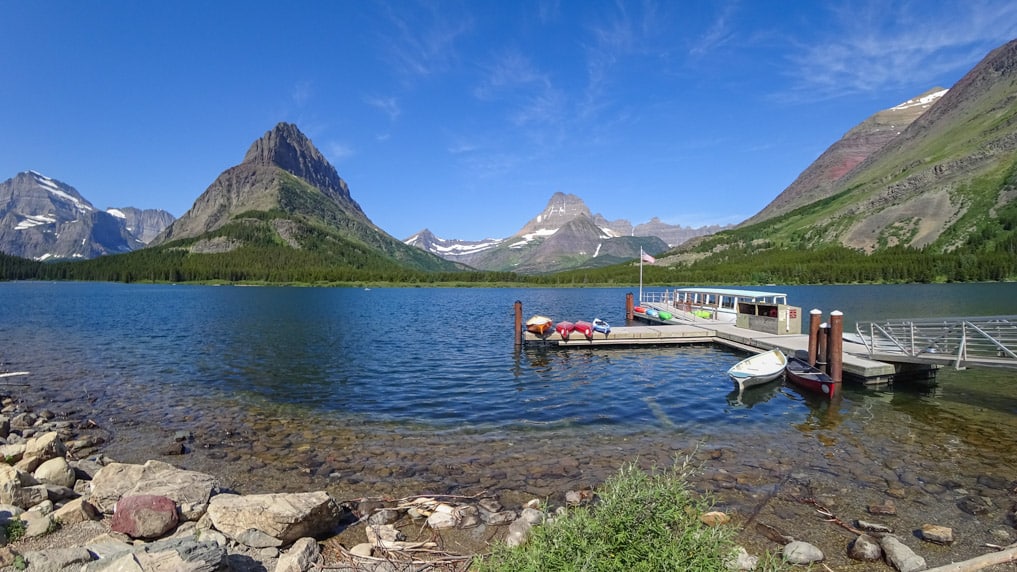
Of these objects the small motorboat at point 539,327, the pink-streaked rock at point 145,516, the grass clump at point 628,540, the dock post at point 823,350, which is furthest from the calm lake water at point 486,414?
the grass clump at point 628,540

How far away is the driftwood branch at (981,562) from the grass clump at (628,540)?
14.5ft

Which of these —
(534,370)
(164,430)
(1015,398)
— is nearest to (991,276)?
(1015,398)

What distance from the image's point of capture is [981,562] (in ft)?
29.4

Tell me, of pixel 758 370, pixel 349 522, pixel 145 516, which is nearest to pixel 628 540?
pixel 349 522

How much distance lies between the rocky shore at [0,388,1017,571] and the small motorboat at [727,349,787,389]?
13.5 m

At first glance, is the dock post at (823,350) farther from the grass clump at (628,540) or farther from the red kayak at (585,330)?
the grass clump at (628,540)

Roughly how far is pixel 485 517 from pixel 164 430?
1747 cm

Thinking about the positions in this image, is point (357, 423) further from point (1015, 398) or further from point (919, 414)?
point (1015, 398)

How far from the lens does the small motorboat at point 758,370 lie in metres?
29.7

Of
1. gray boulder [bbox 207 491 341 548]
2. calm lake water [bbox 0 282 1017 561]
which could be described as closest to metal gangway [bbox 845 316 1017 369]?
calm lake water [bbox 0 282 1017 561]

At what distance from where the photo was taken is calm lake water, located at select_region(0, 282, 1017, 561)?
17.5 meters

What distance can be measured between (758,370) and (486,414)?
17272 millimetres

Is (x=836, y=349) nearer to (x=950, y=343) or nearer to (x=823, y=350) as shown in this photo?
(x=823, y=350)

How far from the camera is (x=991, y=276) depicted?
174875 mm
